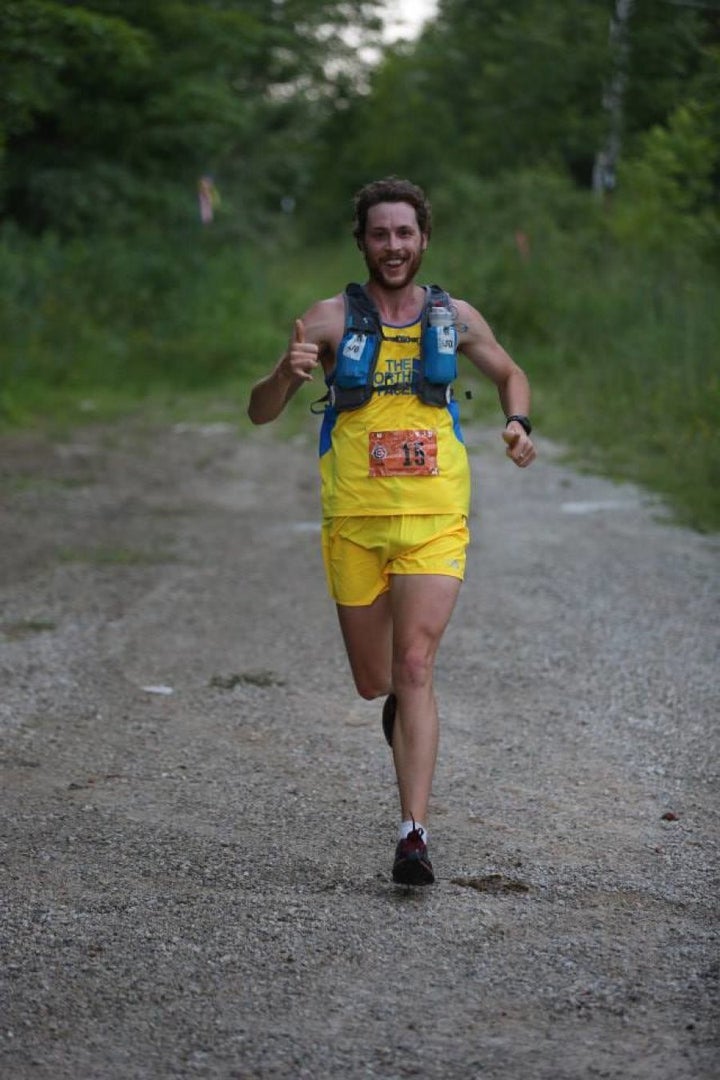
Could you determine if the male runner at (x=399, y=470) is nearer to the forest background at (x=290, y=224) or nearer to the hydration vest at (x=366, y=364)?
the hydration vest at (x=366, y=364)

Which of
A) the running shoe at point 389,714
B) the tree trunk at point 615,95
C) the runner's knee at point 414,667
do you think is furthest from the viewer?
the tree trunk at point 615,95

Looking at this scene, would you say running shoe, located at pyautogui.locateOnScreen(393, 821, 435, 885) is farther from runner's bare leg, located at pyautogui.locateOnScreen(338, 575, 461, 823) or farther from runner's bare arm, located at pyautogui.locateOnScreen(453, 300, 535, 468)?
runner's bare arm, located at pyautogui.locateOnScreen(453, 300, 535, 468)

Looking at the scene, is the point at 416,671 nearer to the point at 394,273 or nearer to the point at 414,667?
the point at 414,667

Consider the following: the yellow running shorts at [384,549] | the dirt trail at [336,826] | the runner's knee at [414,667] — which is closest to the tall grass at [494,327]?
the dirt trail at [336,826]

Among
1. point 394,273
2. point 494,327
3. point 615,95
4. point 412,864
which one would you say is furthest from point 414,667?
point 615,95

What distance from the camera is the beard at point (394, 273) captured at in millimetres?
5035

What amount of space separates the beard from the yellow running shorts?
2.28 feet

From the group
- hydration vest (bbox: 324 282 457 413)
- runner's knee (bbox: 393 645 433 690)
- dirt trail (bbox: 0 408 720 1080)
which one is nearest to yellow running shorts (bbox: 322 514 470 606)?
runner's knee (bbox: 393 645 433 690)

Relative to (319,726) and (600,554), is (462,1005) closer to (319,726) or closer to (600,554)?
(319,726)

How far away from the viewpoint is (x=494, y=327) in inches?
842

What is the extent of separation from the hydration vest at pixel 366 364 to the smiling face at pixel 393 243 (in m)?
0.10

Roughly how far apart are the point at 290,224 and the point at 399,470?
31.8 metres

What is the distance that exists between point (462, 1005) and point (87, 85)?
838 inches

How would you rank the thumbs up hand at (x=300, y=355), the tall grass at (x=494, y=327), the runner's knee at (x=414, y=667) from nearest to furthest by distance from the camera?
the thumbs up hand at (x=300, y=355) → the runner's knee at (x=414, y=667) → the tall grass at (x=494, y=327)
